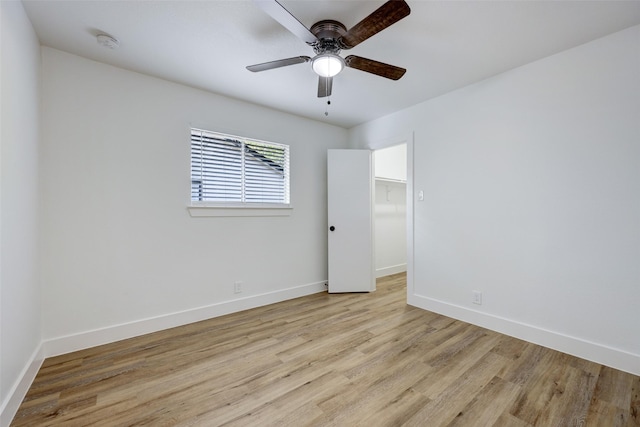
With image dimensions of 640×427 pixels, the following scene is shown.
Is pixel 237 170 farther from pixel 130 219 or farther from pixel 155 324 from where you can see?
pixel 155 324

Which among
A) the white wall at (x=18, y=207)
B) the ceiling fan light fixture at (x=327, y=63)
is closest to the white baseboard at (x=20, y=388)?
the white wall at (x=18, y=207)

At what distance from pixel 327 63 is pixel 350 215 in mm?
2289

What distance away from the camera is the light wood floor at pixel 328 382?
1.50 m

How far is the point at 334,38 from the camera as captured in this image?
5.95 feet

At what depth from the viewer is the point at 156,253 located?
103 inches

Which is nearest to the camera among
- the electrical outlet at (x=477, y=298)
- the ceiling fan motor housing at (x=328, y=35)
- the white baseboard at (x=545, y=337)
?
the ceiling fan motor housing at (x=328, y=35)

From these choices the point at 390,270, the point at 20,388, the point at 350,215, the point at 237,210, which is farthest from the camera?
the point at 390,270

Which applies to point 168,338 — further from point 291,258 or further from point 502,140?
point 502,140

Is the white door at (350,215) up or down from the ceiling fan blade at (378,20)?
down

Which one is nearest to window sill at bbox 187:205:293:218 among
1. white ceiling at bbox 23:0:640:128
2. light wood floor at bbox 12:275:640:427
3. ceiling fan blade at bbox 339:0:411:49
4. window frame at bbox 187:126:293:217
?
window frame at bbox 187:126:293:217

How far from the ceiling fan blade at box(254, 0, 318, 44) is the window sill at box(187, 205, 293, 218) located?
1.93 m

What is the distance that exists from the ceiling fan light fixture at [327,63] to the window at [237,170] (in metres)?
1.58

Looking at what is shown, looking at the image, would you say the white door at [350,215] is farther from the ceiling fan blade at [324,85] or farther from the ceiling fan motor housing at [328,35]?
the ceiling fan motor housing at [328,35]

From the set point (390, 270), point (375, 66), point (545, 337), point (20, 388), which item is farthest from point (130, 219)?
point (390, 270)
